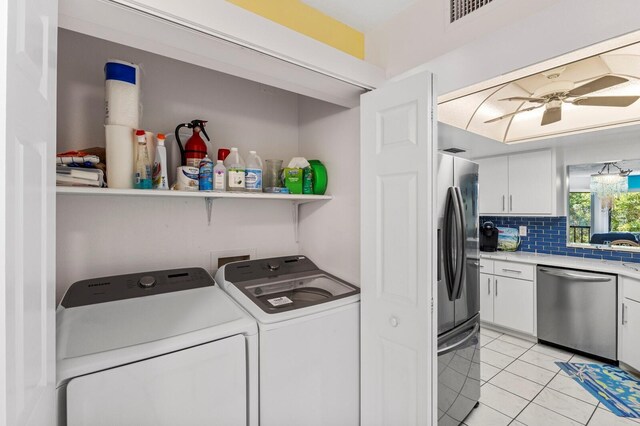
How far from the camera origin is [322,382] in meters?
1.53

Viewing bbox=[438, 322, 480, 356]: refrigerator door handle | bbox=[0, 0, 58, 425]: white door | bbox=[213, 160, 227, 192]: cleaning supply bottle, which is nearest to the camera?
bbox=[0, 0, 58, 425]: white door

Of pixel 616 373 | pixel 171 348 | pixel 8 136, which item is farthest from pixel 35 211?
pixel 616 373

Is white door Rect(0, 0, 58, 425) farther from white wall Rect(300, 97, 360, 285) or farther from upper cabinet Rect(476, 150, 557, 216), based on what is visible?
upper cabinet Rect(476, 150, 557, 216)

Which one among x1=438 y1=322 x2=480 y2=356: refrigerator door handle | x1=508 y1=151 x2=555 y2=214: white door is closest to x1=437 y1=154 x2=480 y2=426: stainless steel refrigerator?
x1=438 y1=322 x2=480 y2=356: refrigerator door handle

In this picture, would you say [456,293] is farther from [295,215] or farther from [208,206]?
[208,206]

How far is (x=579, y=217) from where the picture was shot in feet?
11.9

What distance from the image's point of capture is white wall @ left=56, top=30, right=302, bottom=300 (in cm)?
150

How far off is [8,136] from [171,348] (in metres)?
0.88

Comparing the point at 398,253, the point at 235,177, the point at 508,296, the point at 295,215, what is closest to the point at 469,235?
the point at 398,253

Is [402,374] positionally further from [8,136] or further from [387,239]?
[8,136]

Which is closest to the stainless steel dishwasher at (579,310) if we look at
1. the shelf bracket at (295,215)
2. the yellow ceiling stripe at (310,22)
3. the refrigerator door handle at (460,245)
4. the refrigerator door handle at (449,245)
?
the refrigerator door handle at (460,245)

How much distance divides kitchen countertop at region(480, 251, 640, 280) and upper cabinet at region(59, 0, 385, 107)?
296 cm

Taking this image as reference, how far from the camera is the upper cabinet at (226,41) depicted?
1.01 meters

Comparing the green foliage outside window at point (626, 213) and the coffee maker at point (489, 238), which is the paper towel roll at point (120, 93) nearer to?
the coffee maker at point (489, 238)
